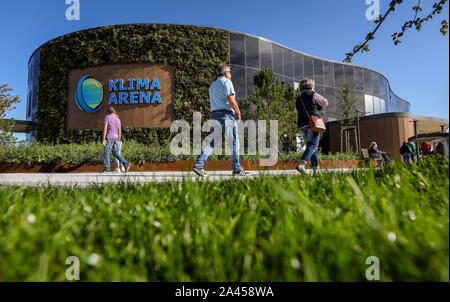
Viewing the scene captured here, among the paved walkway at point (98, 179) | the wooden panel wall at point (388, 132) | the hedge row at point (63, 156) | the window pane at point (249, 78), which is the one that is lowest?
the paved walkway at point (98, 179)

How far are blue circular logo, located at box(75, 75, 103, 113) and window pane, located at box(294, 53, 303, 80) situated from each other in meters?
13.1

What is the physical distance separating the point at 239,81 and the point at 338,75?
1079 centimetres

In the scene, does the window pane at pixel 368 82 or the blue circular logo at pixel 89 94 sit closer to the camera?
the blue circular logo at pixel 89 94

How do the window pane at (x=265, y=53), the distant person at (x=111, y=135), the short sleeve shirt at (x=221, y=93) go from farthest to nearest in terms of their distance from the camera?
the window pane at (x=265, y=53), the distant person at (x=111, y=135), the short sleeve shirt at (x=221, y=93)

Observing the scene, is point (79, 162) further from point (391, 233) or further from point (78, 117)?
point (391, 233)

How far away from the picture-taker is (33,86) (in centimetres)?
1900

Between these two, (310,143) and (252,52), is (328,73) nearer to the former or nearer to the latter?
(252,52)

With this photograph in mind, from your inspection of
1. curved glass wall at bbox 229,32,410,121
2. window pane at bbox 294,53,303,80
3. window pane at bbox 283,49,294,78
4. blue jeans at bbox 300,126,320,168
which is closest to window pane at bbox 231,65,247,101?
curved glass wall at bbox 229,32,410,121

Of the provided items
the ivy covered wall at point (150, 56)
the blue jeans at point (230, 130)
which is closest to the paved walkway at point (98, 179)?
the blue jeans at point (230, 130)

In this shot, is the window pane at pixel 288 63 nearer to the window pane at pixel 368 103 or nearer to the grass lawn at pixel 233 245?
the window pane at pixel 368 103

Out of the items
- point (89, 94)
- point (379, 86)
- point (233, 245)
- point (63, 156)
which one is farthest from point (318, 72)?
point (233, 245)

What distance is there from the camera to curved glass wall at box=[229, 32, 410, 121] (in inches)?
610

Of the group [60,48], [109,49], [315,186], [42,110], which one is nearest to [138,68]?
[109,49]

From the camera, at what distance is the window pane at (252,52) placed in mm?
15797
